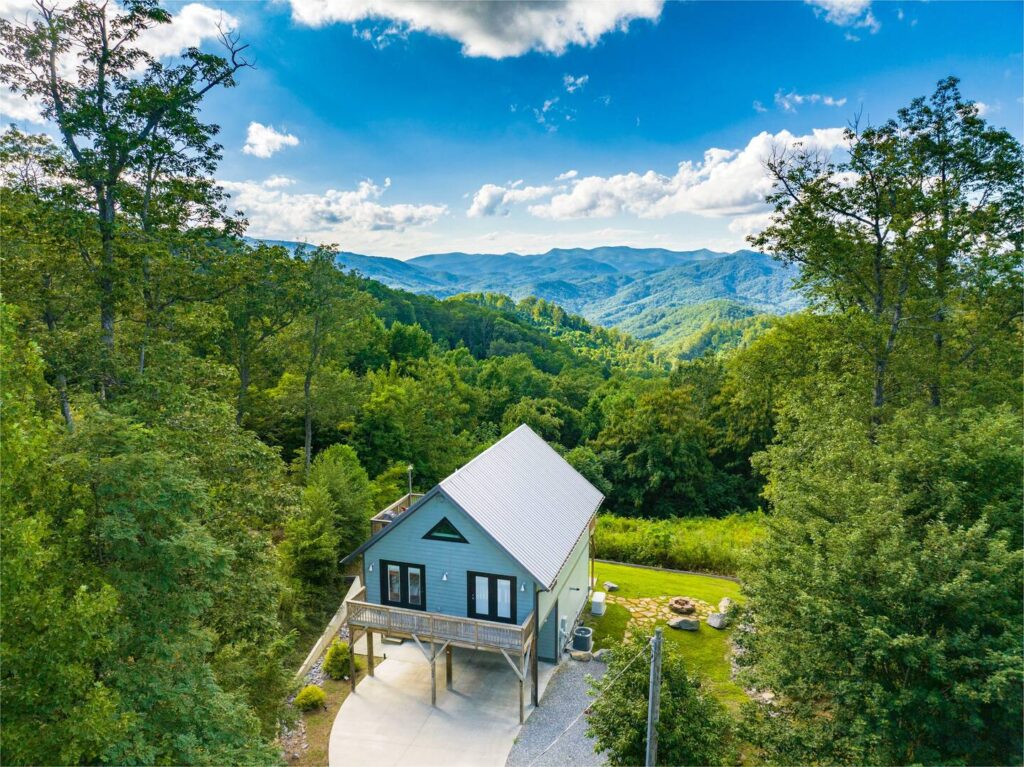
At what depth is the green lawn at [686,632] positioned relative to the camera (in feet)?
56.5

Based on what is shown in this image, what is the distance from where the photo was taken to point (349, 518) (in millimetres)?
23281

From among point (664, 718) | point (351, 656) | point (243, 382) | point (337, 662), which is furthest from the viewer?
point (243, 382)

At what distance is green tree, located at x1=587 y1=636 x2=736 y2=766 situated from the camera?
9898 millimetres

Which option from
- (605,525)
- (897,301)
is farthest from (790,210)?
(605,525)

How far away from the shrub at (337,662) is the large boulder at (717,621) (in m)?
12.6

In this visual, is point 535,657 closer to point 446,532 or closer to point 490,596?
point 490,596

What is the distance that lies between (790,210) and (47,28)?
73.8 ft

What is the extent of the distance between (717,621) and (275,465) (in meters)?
16.4

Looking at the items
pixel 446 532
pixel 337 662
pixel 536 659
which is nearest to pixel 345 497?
pixel 337 662

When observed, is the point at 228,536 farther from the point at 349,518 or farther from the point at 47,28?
the point at 47,28

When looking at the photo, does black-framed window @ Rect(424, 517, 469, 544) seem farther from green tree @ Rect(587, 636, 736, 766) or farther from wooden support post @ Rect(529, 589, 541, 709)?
green tree @ Rect(587, 636, 736, 766)

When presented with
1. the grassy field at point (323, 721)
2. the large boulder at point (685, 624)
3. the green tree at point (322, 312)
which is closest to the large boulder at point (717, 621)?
the large boulder at point (685, 624)

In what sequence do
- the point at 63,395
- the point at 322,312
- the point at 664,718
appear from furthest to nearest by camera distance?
1. the point at 322,312
2. the point at 63,395
3. the point at 664,718

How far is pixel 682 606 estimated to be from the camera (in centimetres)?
2144
